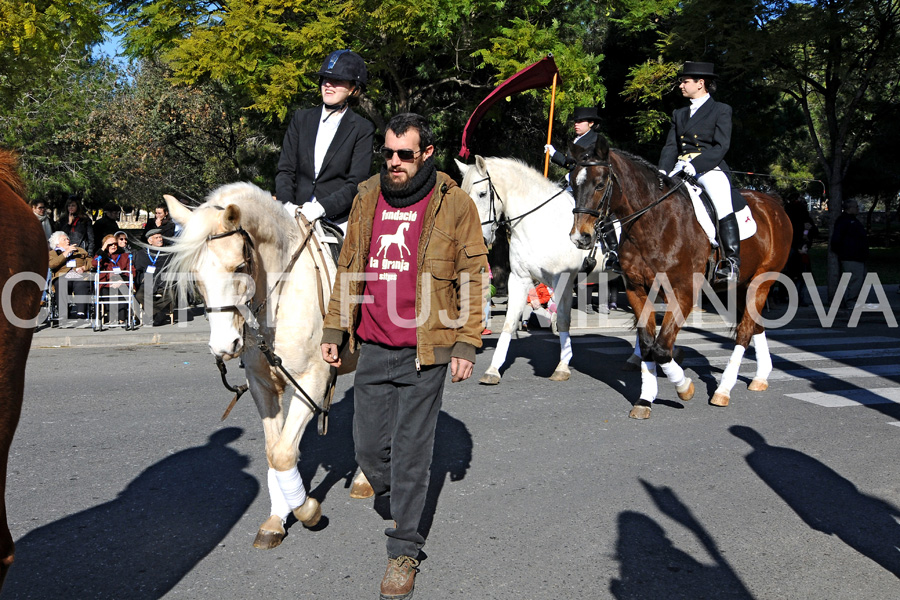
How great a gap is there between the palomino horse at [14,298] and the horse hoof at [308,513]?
1.78m

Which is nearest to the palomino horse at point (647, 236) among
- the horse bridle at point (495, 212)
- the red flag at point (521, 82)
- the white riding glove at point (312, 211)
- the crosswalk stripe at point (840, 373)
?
the horse bridle at point (495, 212)

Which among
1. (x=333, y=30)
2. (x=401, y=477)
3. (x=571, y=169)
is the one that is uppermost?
(x=333, y=30)

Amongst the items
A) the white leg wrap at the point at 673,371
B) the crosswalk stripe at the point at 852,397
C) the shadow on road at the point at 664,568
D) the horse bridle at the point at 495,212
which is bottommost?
the shadow on road at the point at 664,568

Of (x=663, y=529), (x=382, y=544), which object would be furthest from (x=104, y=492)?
(x=663, y=529)

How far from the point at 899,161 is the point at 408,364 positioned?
1210 inches

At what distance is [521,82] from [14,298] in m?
9.95

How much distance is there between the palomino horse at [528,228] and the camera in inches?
360

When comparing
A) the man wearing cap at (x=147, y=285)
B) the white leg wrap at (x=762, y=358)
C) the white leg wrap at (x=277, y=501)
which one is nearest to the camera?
the white leg wrap at (x=277, y=501)

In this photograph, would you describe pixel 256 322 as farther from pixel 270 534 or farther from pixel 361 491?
pixel 361 491

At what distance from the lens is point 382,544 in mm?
4586

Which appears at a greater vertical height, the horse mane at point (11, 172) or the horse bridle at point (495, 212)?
the horse bridle at point (495, 212)

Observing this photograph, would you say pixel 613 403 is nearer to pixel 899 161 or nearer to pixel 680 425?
pixel 680 425

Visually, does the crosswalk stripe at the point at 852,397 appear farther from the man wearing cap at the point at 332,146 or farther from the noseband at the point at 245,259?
the noseband at the point at 245,259

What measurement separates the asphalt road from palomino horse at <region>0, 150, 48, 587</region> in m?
1.40
